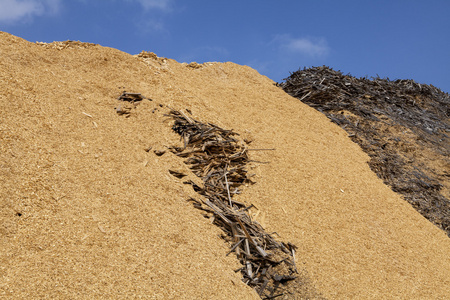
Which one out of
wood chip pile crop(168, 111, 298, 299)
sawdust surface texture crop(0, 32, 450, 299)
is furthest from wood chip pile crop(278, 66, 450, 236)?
wood chip pile crop(168, 111, 298, 299)

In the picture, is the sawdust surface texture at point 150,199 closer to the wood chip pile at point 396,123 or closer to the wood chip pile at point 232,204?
the wood chip pile at point 232,204

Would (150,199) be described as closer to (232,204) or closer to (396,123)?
(232,204)

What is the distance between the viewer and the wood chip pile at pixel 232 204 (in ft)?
16.3

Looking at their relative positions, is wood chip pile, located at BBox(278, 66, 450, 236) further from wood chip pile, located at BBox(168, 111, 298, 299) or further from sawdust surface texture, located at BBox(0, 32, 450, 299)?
wood chip pile, located at BBox(168, 111, 298, 299)

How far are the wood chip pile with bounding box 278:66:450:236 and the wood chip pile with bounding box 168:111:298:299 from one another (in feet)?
13.1

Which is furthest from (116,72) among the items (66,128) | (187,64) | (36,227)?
(36,227)

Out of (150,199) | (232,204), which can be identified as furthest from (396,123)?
(150,199)

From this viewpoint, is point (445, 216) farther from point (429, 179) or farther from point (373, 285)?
point (373, 285)

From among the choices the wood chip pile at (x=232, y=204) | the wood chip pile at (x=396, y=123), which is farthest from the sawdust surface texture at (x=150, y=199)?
the wood chip pile at (x=396, y=123)

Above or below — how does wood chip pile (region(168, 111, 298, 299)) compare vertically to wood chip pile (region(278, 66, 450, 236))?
below

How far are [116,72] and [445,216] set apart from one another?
7.88 metres

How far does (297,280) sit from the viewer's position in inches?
199

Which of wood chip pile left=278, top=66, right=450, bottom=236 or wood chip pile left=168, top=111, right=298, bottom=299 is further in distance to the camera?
wood chip pile left=278, top=66, right=450, bottom=236

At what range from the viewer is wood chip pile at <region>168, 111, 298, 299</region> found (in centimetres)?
497
